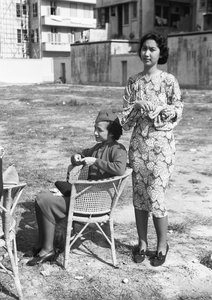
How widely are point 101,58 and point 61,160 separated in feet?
97.7

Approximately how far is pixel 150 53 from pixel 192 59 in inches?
1034

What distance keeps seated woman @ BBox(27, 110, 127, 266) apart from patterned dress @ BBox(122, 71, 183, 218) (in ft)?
0.51

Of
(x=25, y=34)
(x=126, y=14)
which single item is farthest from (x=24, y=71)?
(x=126, y=14)

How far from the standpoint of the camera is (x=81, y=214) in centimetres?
363

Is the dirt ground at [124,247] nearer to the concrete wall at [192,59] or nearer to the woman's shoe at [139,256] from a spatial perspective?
the woman's shoe at [139,256]

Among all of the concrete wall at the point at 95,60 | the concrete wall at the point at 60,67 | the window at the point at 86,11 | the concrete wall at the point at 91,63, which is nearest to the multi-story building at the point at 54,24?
the window at the point at 86,11

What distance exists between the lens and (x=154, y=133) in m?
3.60

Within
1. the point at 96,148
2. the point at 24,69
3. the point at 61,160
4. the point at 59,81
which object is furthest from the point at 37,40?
the point at 96,148

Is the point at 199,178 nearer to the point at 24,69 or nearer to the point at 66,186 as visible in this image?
the point at 66,186

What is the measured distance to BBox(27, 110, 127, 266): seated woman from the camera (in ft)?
11.7

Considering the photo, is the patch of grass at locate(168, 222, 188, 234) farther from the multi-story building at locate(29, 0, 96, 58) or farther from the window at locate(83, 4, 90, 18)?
the window at locate(83, 4, 90, 18)

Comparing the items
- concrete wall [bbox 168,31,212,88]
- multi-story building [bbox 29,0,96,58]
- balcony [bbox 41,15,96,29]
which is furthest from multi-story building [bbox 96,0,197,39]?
concrete wall [bbox 168,31,212,88]

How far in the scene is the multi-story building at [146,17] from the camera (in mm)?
41562

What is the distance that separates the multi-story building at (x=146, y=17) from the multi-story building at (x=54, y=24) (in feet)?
19.5
